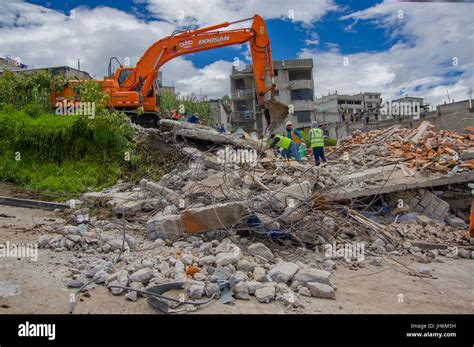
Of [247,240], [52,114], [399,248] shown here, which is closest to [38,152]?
[52,114]

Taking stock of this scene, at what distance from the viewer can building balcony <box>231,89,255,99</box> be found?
3419 centimetres

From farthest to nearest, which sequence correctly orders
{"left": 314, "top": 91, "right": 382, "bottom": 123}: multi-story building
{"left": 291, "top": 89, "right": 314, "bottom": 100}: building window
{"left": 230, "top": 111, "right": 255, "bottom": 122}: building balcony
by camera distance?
1. {"left": 314, "top": 91, "right": 382, "bottom": 123}: multi-story building
2. {"left": 230, "top": 111, "right": 255, "bottom": 122}: building balcony
3. {"left": 291, "top": 89, "right": 314, "bottom": 100}: building window

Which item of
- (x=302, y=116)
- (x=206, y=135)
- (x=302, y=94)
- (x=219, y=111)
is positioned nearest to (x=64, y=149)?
(x=206, y=135)

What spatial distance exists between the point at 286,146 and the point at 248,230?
4560 millimetres

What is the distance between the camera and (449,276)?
460 cm

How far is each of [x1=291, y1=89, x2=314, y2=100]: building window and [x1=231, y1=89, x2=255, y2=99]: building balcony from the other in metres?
3.74

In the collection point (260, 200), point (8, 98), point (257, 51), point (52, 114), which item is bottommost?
point (260, 200)

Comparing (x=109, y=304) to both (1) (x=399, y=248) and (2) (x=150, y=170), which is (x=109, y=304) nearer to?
(1) (x=399, y=248)

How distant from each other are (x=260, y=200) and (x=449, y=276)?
2488mm

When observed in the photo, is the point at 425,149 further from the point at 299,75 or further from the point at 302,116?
the point at 299,75
